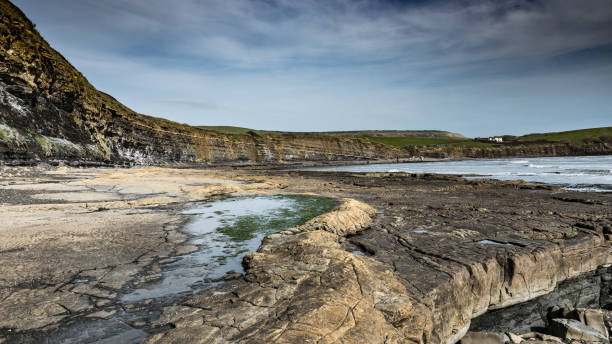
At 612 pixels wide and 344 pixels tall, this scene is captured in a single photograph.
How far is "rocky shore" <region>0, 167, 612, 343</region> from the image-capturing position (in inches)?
129

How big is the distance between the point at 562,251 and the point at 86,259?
939 cm

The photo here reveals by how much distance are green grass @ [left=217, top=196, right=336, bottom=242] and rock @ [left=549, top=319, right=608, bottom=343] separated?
5.66 m

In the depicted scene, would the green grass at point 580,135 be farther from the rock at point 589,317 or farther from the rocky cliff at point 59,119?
the rock at point 589,317

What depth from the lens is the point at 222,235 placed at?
Result: 290 inches

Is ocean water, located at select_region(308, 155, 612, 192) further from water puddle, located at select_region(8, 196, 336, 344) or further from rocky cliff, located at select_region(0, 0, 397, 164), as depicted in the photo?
rocky cliff, located at select_region(0, 0, 397, 164)

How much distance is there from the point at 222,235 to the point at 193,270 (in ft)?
7.74

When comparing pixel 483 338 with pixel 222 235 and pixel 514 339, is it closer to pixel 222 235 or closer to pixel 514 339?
pixel 514 339

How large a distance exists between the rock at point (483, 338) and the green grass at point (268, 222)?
4.78 metres

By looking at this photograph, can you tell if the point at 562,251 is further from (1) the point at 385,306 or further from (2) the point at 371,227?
(1) the point at 385,306

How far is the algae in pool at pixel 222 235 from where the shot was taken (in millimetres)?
4430

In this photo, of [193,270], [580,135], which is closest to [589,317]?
[193,270]

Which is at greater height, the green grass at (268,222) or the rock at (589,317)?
the green grass at (268,222)

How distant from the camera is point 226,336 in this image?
295 centimetres

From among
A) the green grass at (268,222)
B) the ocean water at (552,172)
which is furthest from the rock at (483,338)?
the ocean water at (552,172)
